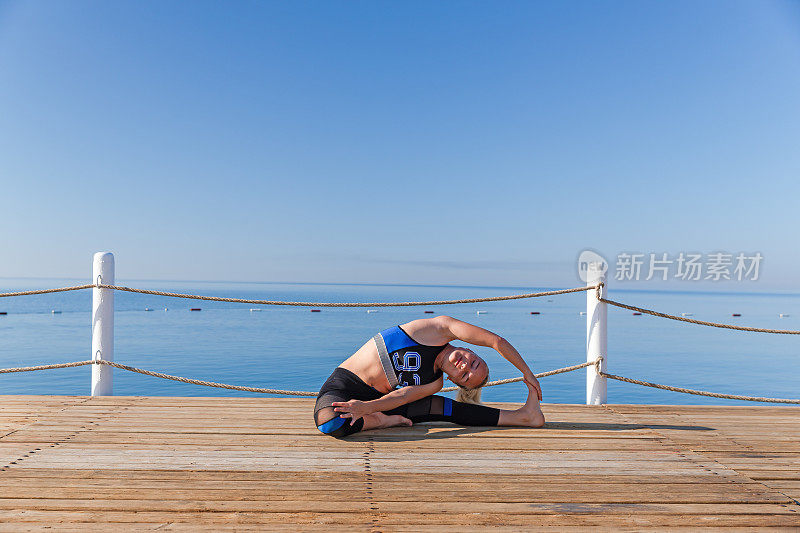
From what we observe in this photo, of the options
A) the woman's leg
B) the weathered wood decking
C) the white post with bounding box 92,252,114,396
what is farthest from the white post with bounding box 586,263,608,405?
the white post with bounding box 92,252,114,396

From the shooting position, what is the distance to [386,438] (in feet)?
12.1

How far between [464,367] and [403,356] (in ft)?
1.36

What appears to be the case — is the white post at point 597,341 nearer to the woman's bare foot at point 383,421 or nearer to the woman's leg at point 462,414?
the woman's leg at point 462,414

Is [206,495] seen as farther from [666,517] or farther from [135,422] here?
[666,517]

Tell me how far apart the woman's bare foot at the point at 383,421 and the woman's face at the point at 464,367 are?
437 mm

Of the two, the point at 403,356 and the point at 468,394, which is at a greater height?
the point at 403,356

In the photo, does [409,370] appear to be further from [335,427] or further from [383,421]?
[335,427]

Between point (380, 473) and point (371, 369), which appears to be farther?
point (371, 369)

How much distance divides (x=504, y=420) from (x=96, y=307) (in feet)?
11.9

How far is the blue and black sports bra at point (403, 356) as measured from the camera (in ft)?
12.6

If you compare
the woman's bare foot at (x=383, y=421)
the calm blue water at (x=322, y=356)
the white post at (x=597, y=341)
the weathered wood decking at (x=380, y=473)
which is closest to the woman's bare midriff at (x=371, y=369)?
the woman's bare foot at (x=383, y=421)

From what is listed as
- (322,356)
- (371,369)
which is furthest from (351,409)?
(322,356)

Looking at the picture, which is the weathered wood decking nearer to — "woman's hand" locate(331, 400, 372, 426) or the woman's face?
"woman's hand" locate(331, 400, 372, 426)

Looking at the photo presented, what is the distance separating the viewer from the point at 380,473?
2.95 metres
